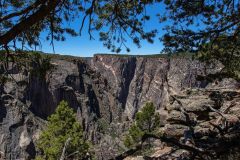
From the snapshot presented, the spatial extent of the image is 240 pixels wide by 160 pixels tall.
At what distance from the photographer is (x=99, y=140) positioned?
16800cm

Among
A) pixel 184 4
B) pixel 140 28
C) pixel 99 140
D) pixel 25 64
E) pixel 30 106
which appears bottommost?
pixel 99 140

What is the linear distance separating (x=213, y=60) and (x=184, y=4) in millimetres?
5078

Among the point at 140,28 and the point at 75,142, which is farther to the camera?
the point at 75,142

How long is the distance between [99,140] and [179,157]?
160m

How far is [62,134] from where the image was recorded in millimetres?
41812

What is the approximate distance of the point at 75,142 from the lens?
38906 mm

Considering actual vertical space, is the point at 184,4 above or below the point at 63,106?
above

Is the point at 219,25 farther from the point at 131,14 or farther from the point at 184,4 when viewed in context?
the point at 131,14

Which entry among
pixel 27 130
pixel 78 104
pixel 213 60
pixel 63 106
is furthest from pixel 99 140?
pixel 213 60

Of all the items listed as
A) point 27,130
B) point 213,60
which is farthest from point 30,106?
point 213,60

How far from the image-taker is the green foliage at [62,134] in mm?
38656

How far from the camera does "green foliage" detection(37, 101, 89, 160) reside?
38.7 metres

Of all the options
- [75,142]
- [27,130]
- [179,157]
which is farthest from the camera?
[27,130]

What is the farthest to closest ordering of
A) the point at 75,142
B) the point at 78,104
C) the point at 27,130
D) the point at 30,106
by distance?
the point at 78,104 < the point at 30,106 < the point at 27,130 < the point at 75,142
